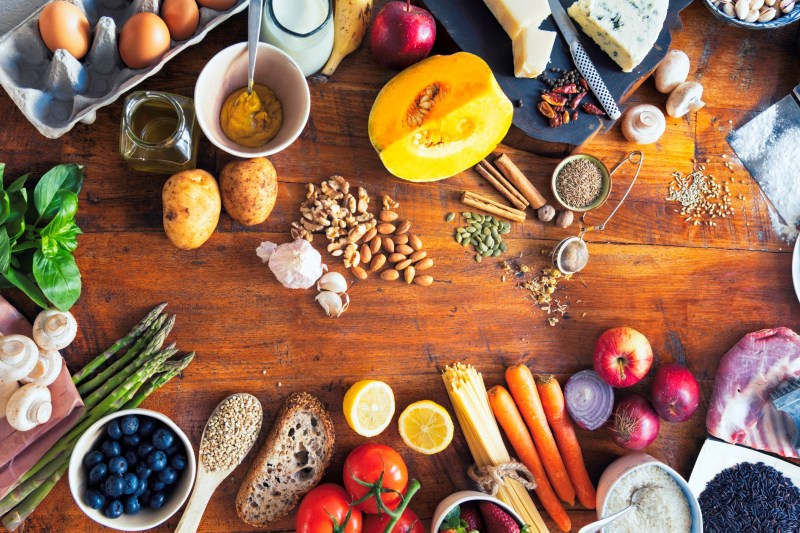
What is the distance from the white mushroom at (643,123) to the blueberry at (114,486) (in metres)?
1.55

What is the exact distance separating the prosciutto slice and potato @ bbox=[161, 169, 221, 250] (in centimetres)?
144

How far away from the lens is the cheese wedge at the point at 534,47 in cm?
158

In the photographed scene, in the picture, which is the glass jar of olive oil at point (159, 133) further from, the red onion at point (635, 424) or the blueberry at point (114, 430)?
the red onion at point (635, 424)

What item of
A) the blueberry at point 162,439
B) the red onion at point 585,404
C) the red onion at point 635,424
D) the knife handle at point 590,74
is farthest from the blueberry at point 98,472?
the knife handle at point 590,74

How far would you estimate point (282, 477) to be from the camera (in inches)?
62.2

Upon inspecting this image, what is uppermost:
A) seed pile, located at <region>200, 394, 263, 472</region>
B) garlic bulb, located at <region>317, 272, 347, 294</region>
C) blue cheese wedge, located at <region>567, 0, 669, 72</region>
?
blue cheese wedge, located at <region>567, 0, 669, 72</region>

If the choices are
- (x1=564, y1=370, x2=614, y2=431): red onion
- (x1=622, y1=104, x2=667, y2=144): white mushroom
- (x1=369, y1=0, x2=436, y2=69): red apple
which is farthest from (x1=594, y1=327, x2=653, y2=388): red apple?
(x1=369, y1=0, x2=436, y2=69): red apple

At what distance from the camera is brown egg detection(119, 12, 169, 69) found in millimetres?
1429

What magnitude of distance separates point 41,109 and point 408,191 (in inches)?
35.0

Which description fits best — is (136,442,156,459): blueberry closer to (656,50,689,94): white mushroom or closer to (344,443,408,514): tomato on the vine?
(344,443,408,514): tomato on the vine

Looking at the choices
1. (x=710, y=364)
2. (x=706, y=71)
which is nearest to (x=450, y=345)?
(x=710, y=364)

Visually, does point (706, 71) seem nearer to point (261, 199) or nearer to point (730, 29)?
point (730, 29)

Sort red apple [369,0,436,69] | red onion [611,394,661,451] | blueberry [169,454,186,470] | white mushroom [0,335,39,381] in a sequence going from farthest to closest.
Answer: red onion [611,394,661,451] → red apple [369,0,436,69] → blueberry [169,454,186,470] → white mushroom [0,335,39,381]

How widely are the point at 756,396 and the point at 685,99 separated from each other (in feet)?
2.76
